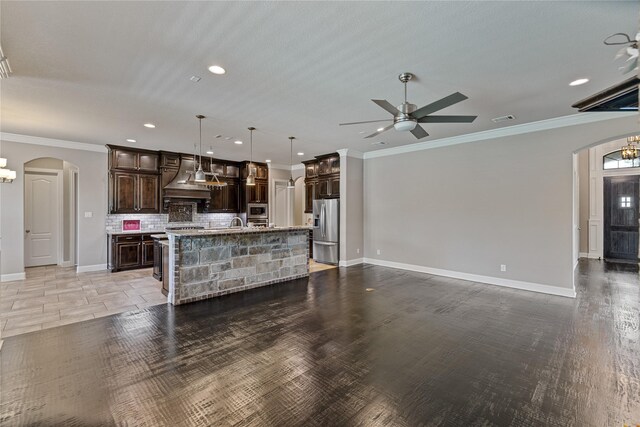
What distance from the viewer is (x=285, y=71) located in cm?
316

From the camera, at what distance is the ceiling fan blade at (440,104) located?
2.75m

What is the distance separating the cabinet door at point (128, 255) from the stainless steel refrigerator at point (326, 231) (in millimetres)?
4380

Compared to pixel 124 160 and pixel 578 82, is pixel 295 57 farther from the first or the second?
pixel 124 160

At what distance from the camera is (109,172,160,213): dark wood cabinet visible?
6.82 m

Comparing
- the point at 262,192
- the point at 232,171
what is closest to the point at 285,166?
the point at 262,192

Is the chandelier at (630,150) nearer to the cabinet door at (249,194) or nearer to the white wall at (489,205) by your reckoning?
the white wall at (489,205)

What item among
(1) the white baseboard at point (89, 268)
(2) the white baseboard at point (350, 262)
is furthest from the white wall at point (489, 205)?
(1) the white baseboard at point (89, 268)

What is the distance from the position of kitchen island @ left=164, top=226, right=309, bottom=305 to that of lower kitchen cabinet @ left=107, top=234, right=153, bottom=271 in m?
2.70

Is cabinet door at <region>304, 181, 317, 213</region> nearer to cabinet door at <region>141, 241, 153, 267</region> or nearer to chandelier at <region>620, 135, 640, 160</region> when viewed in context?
cabinet door at <region>141, 241, 153, 267</region>

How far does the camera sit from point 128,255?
22.0 ft

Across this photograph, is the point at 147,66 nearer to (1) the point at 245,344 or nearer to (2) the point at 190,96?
(2) the point at 190,96

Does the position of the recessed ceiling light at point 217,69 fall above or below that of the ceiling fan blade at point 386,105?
above

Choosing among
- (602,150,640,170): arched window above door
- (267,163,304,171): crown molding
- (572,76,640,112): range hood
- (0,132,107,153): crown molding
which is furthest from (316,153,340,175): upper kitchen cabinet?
(602,150,640,170): arched window above door

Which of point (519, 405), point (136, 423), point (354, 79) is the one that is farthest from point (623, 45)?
point (136, 423)
